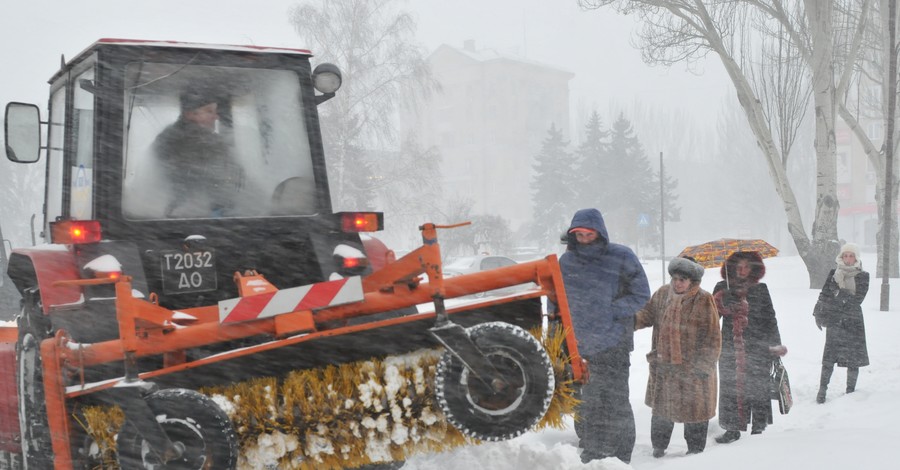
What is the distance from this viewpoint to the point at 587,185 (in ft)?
149

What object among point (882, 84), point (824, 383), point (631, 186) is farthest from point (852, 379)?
point (631, 186)

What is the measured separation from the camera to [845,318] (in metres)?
7.13

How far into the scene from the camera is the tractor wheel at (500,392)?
110 inches

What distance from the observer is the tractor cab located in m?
3.34

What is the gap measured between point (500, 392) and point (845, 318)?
5.58 m

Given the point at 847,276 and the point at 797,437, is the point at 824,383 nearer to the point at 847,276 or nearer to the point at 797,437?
the point at 847,276

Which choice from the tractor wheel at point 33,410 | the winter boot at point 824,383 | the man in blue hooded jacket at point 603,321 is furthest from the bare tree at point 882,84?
the tractor wheel at point 33,410

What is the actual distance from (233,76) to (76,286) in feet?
4.24

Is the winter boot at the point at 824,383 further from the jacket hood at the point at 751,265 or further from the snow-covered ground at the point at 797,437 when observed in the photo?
the jacket hood at the point at 751,265

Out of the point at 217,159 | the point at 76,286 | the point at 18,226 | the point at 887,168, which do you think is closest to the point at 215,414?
the point at 76,286

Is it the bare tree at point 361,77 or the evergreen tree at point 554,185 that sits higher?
the bare tree at point 361,77

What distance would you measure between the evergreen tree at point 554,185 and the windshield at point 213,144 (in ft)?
136

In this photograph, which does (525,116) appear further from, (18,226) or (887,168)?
(887,168)

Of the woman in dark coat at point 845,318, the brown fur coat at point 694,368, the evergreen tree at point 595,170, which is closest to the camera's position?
the brown fur coat at point 694,368
